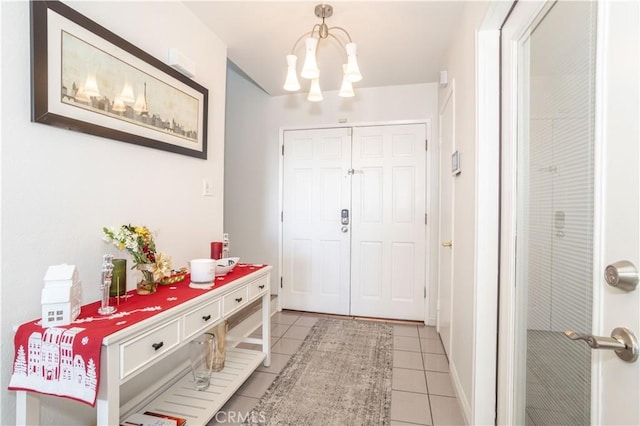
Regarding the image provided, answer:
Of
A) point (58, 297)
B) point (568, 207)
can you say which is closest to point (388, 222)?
point (568, 207)

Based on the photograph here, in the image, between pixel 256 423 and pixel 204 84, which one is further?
pixel 204 84

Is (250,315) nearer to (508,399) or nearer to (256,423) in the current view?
(256,423)

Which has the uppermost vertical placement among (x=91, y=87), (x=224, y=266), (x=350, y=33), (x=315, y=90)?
(x=350, y=33)

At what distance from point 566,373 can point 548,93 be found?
903 mm

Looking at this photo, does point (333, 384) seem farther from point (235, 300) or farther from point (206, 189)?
point (206, 189)

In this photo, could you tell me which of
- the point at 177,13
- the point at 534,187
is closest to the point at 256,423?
the point at 534,187

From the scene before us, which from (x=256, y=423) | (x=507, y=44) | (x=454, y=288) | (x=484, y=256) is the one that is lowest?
(x=256, y=423)

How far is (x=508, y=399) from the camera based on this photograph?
1.36 metres

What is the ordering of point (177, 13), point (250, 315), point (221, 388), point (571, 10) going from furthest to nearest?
point (250, 315) → point (177, 13) → point (221, 388) → point (571, 10)

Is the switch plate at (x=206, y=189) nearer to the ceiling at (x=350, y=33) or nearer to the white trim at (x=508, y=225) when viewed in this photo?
the ceiling at (x=350, y=33)

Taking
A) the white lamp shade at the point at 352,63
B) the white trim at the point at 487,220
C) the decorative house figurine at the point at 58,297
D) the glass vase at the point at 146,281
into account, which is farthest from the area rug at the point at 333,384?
the white lamp shade at the point at 352,63

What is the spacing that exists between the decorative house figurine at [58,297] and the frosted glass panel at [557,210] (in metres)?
1.59

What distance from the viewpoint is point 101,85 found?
1.42 m

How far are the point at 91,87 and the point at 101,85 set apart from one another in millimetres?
59
